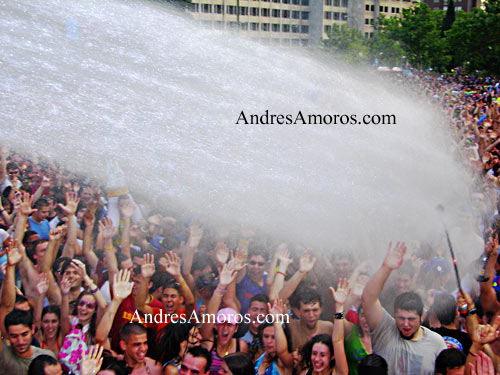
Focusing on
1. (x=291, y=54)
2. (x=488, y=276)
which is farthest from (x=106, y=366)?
(x=291, y=54)

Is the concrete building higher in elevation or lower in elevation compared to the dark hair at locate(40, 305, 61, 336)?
lower

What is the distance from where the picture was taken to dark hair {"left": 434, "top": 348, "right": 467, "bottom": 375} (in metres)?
5.46

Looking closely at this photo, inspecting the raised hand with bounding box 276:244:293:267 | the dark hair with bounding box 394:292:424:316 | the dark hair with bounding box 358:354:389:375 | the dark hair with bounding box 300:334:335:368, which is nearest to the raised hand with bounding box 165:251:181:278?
the raised hand with bounding box 276:244:293:267

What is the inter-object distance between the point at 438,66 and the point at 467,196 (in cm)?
5591

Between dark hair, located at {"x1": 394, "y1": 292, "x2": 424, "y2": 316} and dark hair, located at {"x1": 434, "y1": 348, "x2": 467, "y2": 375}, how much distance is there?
17.1 inches

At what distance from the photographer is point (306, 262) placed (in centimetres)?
625

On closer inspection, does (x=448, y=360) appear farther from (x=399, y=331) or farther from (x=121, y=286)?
(x=121, y=286)

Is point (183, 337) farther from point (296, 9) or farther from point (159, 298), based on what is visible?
point (296, 9)

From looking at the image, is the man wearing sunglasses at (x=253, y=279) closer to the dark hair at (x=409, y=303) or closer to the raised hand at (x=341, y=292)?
the raised hand at (x=341, y=292)

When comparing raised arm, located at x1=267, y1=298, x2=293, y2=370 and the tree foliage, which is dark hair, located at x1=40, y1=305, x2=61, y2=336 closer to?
raised arm, located at x1=267, y1=298, x2=293, y2=370

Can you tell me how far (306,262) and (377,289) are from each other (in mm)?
848

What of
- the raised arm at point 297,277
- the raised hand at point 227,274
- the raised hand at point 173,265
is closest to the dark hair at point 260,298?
the raised arm at point 297,277

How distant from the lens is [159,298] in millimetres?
6172

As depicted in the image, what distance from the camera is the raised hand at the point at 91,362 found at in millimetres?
5504
